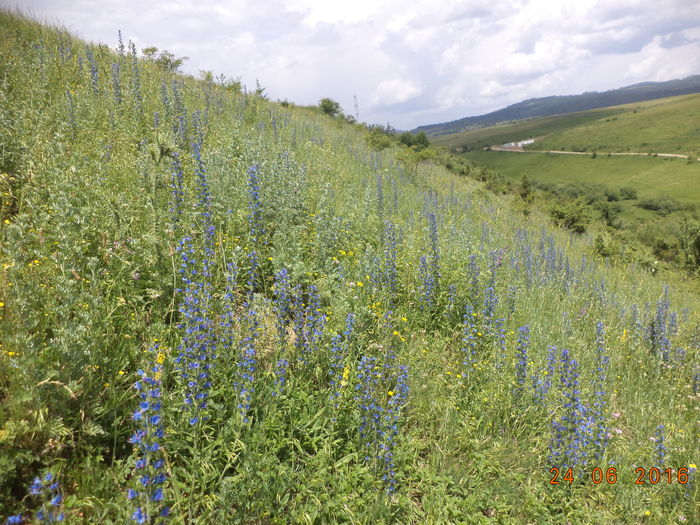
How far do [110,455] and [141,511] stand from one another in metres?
0.67

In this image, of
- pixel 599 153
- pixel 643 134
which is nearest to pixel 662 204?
pixel 599 153

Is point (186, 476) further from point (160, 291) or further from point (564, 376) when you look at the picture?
point (564, 376)

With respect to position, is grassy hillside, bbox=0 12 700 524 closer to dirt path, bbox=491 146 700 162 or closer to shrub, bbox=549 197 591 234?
shrub, bbox=549 197 591 234

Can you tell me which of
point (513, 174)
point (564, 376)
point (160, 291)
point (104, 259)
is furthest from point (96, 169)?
point (513, 174)

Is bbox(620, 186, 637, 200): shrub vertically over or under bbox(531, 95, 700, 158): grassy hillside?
under

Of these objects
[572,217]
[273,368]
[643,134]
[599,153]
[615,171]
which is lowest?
[615,171]

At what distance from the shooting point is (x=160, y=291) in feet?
9.96
